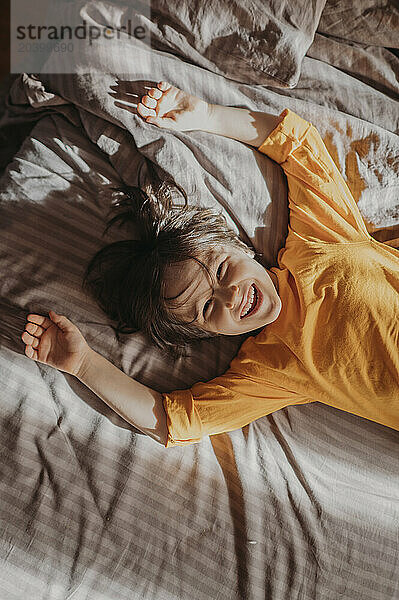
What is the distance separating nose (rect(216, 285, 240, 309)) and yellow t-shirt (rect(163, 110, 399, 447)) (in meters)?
0.15

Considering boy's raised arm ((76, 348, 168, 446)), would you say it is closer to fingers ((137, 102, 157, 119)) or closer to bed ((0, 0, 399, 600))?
bed ((0, 0, 399, 600))

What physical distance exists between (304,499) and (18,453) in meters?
0.55

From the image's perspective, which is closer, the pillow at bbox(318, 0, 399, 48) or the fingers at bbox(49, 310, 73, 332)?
the fingers at bbox(49, 310, 73, 332)

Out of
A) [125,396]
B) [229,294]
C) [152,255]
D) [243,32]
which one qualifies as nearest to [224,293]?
[229,294]

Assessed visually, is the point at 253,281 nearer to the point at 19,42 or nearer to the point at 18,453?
the point at 18,453

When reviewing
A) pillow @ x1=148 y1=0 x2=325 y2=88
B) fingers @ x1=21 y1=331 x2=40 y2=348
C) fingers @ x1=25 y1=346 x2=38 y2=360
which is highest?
pillow @ x1=148 y1=0 x2=325 y2=88

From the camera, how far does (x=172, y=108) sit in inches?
42.9

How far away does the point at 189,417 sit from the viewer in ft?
3.41

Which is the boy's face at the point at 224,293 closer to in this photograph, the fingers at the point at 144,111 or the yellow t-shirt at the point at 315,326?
the yellow t-shirt at the point at 315,326

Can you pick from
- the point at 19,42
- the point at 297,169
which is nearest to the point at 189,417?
the point at 297,169

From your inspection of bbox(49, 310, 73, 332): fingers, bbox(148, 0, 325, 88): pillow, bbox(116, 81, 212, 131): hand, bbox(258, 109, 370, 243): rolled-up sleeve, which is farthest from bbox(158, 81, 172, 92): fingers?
bbox(49, 310, 73, 332): fingers

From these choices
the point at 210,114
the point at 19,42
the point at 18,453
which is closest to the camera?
the point at 18,453

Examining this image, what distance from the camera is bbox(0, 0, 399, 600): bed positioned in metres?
0.99

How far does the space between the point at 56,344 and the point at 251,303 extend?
38cm
